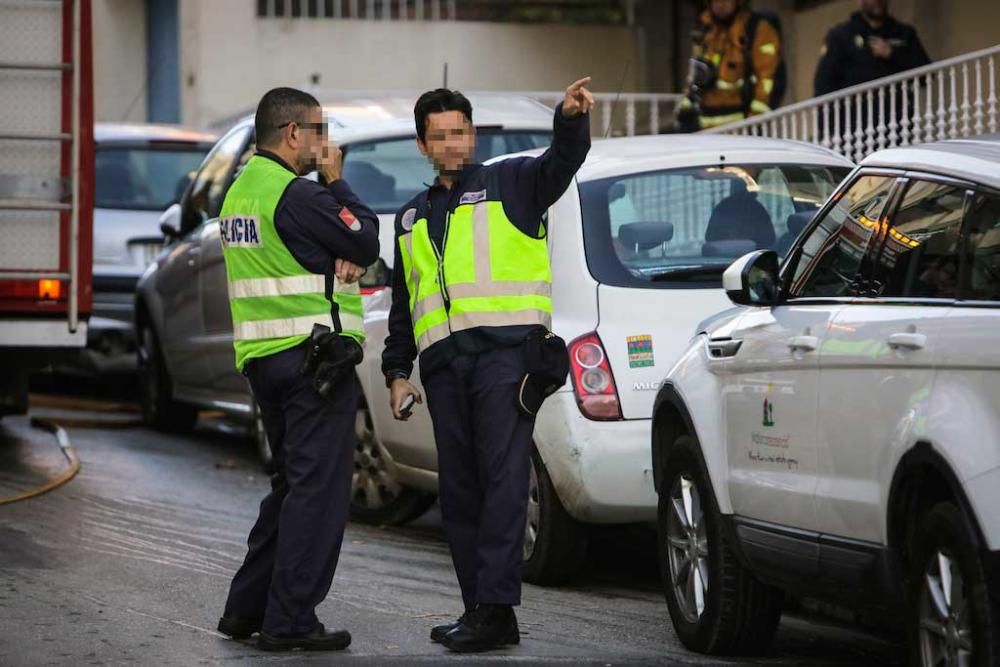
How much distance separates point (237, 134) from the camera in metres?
12.3

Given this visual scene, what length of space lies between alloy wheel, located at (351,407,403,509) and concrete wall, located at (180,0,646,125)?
43.4 ft

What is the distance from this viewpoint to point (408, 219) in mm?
7000

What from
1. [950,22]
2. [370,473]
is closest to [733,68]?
[950,22]

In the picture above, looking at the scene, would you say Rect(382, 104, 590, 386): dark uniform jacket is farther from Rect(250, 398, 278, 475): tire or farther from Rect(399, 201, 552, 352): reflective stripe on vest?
Rect(250, 398, 278, 475): tire

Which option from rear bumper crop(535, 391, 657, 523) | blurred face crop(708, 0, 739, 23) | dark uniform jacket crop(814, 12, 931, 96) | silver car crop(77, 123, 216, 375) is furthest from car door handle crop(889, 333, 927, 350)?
silver car crop(77, 123, 216, 375)

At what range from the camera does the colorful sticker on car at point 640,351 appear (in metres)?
7.80

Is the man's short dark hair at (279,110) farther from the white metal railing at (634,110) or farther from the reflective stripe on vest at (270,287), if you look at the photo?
the white metal railing at (634,110)

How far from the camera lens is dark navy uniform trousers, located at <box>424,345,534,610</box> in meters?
6.70

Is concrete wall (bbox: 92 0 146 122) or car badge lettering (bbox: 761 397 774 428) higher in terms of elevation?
concrete wall (bbox: 92 0 146 122)

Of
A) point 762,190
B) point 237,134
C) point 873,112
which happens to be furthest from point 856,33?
point 762,190

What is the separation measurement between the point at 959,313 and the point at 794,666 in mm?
1805

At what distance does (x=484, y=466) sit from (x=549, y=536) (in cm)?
131

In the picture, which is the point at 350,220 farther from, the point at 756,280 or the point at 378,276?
the point at 378,276

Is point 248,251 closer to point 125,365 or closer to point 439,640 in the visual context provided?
point 439,640
